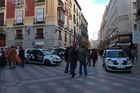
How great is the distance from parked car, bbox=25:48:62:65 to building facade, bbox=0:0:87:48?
1373cm

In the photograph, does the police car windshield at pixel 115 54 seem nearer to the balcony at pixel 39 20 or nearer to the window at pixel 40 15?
the balcony at pixel 39 20

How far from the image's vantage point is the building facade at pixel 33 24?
38750 mm

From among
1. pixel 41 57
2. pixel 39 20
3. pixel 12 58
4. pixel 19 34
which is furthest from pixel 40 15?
pixel 12 58

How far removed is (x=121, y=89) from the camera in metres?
10.3

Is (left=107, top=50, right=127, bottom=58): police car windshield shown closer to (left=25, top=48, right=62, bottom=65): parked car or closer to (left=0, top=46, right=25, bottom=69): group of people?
(left=25, top=48, right=62, bottom=65): parked car

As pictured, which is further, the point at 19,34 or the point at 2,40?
the point at 2,40

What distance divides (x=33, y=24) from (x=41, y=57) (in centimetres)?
1696

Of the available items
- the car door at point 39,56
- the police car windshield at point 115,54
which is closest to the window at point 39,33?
the car door at point 39,56

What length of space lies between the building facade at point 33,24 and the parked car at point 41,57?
13.7 m

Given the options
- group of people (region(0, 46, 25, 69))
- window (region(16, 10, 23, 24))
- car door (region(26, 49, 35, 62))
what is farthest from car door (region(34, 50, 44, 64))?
window (region(16, 10, 23, 24))

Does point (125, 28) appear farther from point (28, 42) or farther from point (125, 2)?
point (28, 42)

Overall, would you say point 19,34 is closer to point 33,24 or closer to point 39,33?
point 33,24

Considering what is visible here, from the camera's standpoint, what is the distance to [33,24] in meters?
39.8

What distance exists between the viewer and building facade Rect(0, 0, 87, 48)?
38.8 metres
